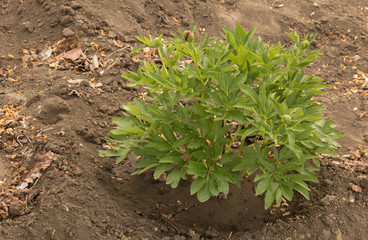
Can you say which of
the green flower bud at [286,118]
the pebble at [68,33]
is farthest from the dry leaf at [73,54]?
the green flower bud at [286,118]

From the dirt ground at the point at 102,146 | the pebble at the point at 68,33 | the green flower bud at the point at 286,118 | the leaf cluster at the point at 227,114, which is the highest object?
the green flower bud at the point at 286,118

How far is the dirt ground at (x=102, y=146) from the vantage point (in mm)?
2576

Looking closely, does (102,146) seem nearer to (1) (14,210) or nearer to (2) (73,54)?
(1) (14,210)

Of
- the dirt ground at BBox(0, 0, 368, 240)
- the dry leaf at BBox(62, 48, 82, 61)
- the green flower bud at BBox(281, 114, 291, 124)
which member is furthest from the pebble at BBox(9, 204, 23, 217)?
the dry leaf at BBox(62, 48, 82, 61)

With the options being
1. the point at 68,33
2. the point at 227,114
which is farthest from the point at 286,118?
the point at 68,33

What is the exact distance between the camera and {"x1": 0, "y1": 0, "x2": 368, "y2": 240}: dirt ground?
2.58 metres

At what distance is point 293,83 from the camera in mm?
2424

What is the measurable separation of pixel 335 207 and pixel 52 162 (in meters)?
2.01

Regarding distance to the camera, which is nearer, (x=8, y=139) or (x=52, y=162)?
(x=52, y=162)

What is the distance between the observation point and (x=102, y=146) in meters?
3.26

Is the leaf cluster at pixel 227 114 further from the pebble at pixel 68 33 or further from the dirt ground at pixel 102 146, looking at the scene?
the pebble at pixel 68 33

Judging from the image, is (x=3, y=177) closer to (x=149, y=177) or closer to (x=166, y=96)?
(x=149, y=177)

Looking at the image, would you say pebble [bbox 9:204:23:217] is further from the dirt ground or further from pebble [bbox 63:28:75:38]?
pebble [bbox 63:28:75:38]

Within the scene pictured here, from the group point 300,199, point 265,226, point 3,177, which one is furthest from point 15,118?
point 300,199
